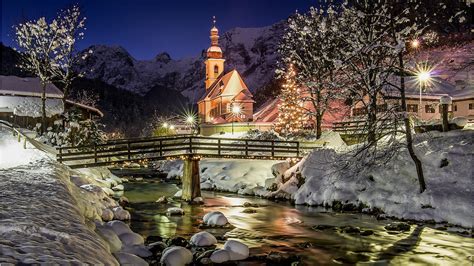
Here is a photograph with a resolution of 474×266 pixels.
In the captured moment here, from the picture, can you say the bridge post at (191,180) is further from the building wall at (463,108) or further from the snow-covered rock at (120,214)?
the building wall at (463,108)

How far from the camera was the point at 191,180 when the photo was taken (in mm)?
28438

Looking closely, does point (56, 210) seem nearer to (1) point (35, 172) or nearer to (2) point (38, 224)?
(2) point (38, 224)

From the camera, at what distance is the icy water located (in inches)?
571

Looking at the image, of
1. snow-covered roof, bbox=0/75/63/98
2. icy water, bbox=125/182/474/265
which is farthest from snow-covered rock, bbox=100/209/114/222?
snow-covered roof, bbox=0/75/63/98

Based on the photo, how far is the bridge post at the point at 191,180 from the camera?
28.2 meters

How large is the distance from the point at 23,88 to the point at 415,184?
42.2 metres

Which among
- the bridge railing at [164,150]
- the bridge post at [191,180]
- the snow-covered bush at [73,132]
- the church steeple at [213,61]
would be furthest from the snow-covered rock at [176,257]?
the church steeple at [213,61]

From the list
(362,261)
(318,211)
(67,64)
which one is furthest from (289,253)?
(67,64)

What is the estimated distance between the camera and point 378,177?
24922 mm

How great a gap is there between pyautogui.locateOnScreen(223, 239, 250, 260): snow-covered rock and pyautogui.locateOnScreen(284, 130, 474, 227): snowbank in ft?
35.0

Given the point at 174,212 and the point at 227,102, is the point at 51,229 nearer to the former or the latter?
the point at 174,212

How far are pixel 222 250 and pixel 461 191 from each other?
13.2 metres

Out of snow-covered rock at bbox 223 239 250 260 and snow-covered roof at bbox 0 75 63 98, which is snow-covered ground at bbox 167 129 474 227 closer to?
snow-covered rock at bbox 223 239 250 260

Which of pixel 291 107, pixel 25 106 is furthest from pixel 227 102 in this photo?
pixel 25 106
